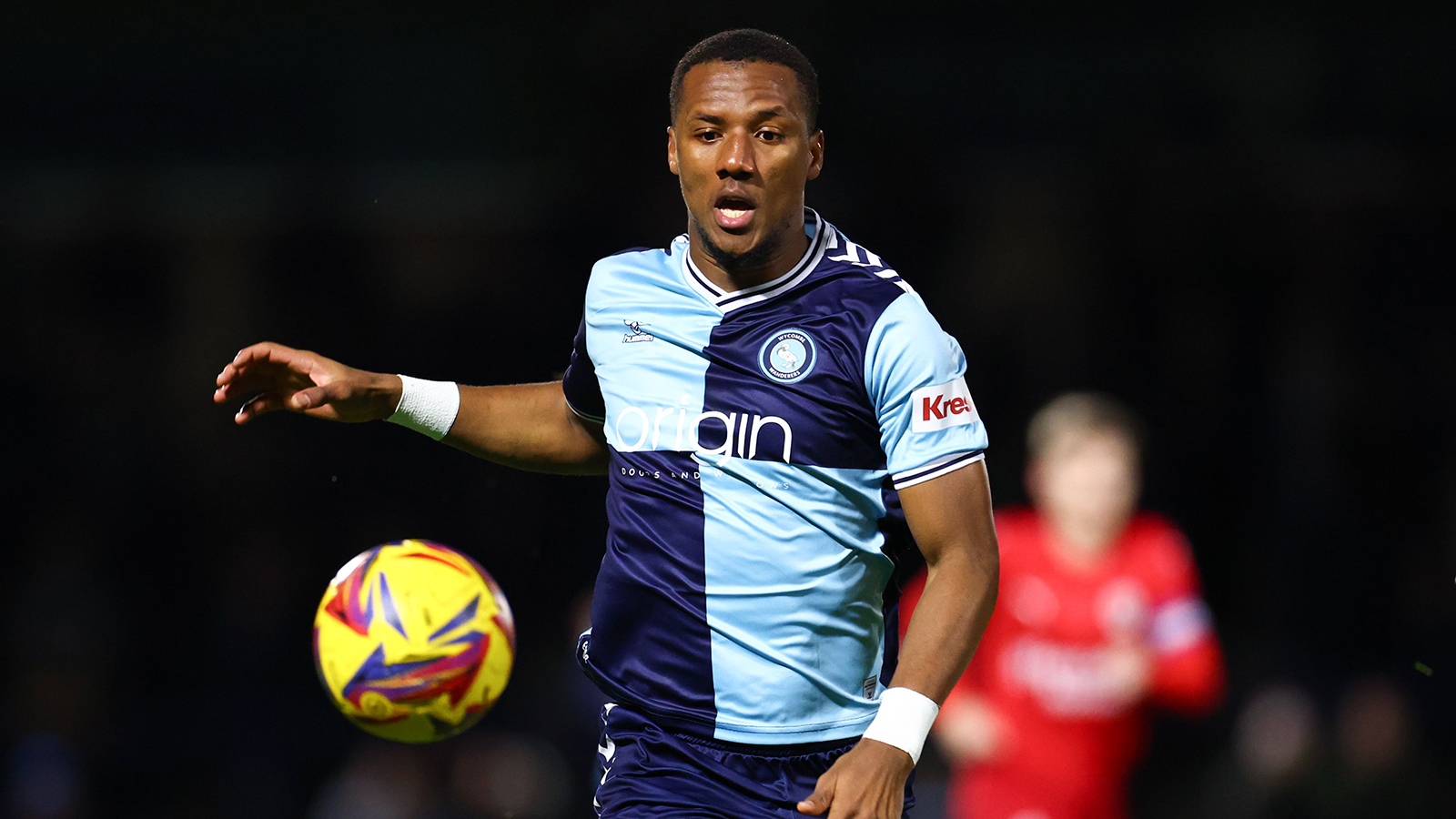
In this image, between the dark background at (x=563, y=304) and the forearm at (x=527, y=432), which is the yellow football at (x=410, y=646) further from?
the dark background at (x=563, y=304)

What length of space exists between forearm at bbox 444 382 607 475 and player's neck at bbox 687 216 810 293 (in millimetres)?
598

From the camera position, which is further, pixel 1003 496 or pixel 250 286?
pixel 250 286

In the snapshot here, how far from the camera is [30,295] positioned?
364 inches

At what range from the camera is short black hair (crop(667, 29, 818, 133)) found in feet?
10.4

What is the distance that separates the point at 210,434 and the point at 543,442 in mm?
6096

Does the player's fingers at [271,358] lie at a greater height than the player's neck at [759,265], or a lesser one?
lesser

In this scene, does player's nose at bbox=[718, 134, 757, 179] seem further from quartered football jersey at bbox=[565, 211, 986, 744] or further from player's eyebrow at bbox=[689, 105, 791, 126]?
quartered football jersey at bbox=[565, 211, 986, 744]

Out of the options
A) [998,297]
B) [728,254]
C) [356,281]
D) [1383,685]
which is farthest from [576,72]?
[728,254]

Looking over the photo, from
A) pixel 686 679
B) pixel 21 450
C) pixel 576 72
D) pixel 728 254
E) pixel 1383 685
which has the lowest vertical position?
pixel 1383 685

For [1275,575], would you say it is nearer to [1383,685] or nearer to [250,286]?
[1383,685]

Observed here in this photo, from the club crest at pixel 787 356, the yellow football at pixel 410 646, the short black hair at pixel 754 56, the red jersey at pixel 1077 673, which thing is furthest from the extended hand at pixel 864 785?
the red jersey at pixel 1077 673

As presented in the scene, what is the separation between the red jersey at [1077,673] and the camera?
232 inches

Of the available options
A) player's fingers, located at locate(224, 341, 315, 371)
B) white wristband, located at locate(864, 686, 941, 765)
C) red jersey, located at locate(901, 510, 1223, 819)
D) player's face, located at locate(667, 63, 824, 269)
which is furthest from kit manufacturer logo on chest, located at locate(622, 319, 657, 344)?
red jersey, located at locate(901, 510, 1223, 819)

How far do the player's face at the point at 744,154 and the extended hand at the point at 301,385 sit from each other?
0.92 m
